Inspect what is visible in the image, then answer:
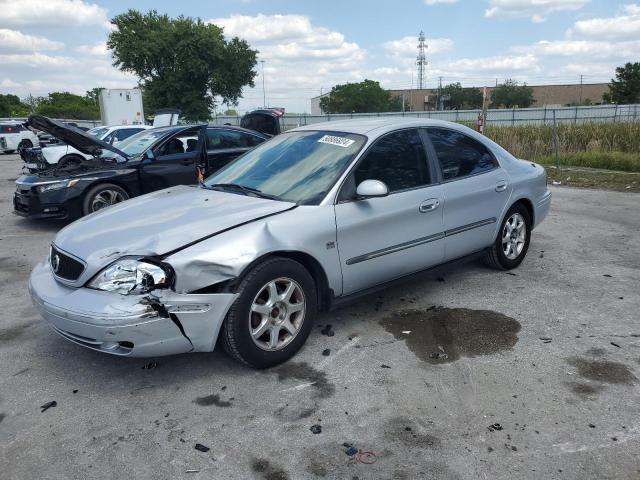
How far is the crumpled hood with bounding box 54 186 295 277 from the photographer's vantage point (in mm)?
3277

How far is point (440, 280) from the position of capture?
5.30 metres

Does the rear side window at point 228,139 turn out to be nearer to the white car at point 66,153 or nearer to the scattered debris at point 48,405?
the white car at point 66,153

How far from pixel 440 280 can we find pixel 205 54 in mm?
36242

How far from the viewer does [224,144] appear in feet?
28.8

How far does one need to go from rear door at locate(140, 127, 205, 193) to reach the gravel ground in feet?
12.1

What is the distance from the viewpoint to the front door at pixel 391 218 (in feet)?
12.7

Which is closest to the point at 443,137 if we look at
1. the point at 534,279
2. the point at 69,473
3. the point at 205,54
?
the point at 534,279

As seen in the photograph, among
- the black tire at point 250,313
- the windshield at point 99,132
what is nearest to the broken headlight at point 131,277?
the black tire at point 250,313

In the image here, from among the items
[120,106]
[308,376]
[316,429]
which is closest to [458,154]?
[308,376]

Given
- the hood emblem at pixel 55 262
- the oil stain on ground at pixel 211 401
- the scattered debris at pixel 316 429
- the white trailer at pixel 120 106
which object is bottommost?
the scattered debris at pixel 316 429

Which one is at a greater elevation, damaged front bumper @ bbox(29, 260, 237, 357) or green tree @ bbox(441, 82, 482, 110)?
green tree @ bbox(441, 82, 482, 110)

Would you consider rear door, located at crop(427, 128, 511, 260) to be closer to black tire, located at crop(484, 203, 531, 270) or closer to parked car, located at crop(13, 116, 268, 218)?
black tire, located at crop(484, 203, 531, 270)

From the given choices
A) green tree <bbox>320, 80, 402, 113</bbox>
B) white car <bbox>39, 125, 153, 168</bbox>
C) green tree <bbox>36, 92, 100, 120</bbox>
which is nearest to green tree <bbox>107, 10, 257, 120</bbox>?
green tree <bbox>36, 92, 100, 120</bbox>

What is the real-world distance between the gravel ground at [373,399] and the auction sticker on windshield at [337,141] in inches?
55.7
